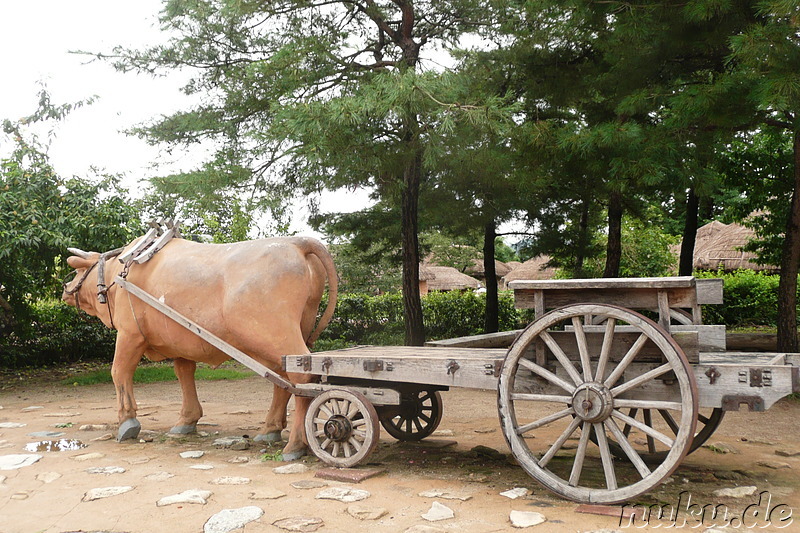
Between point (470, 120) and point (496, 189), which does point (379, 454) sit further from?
point (496, 189)

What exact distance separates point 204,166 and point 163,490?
5.31 meters

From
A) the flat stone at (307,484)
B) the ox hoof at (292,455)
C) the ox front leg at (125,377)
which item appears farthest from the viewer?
the ox front leg at (125,377)

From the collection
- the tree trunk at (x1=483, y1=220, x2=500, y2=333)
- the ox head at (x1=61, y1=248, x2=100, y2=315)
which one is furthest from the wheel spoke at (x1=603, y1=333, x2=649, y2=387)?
the tree trunk at (x1=483, y1=220, x2=500, y2=333)

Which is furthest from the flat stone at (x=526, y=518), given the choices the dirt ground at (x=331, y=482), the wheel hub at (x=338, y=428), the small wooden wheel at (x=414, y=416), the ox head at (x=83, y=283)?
the ox head at (x=83, y=283)

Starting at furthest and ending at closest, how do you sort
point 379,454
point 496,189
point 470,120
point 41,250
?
point 496,189
point 41,250
point 470,120
point 379,454

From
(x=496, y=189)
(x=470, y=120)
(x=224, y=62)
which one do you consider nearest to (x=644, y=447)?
(x=470, y=120)

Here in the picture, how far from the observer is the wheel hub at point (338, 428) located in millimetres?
4562

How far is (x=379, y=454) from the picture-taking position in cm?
530

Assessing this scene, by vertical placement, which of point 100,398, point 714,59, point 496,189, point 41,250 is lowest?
point 100,398

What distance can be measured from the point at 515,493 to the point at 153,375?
8948mm

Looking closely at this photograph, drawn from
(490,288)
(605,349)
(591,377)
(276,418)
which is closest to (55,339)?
(276,418)

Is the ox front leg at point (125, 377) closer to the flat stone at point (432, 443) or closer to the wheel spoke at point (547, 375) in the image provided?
the flat stone at point (432, 443)

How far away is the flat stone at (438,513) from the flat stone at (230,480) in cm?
141

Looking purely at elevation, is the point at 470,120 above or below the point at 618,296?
above
